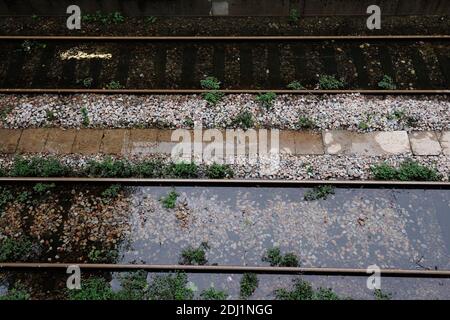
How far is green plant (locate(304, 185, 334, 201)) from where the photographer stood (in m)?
8.22

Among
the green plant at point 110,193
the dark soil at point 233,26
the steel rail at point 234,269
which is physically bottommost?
the steel rail at point 234,269

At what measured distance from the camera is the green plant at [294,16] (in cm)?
1081

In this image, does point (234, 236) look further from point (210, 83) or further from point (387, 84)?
point (387, 84)

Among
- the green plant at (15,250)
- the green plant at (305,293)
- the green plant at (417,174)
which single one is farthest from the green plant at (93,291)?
the green plant at (417,174)

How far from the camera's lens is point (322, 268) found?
24.5 ft

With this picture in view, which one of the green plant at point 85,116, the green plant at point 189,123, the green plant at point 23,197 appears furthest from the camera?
the green plant at point 85,116

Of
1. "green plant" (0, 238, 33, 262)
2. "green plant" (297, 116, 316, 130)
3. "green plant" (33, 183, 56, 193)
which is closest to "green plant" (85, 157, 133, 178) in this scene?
"green plant" (33, 183, 56, 193)

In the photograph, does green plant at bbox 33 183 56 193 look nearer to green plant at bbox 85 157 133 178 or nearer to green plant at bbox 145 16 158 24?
green plant at bbox 85 157 133 178

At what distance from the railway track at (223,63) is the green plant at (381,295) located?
4103 millimetres

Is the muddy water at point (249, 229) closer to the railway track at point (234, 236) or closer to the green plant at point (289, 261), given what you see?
the railway track at point (234, 236)

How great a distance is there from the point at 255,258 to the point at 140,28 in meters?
6.17

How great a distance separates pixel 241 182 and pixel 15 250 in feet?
13.1

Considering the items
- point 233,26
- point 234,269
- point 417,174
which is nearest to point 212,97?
point 233,26
